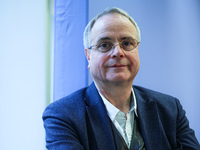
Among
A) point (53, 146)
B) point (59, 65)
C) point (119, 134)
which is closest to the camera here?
point (53, 146)

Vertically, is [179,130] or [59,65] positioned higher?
[59,65]

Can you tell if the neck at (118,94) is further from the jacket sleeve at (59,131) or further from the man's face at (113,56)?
the jacket sleeve at (59,131)

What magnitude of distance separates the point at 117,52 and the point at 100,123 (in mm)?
455

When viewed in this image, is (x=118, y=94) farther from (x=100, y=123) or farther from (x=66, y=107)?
(x=66, y=107)

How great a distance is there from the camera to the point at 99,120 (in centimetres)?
112

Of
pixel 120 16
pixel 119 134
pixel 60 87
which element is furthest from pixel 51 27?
pixel 119 134

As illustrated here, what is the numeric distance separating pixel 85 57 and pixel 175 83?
1159 millimetres

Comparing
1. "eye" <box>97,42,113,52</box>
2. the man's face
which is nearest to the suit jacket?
the man's face

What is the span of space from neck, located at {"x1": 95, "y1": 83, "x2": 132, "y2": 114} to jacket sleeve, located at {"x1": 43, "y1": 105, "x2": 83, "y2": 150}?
1.03 feet

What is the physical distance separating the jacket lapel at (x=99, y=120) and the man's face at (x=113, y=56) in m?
0.12

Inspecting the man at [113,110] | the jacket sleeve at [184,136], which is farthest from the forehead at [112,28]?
the jacket sleeve at [184,136]
